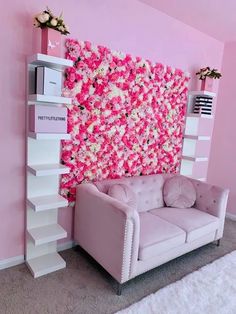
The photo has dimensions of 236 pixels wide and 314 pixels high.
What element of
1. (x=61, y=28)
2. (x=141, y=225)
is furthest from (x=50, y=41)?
(x=141, y=225)

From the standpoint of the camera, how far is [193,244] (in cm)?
248

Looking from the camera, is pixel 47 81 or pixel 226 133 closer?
pixel 47 81

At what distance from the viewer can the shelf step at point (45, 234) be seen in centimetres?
209

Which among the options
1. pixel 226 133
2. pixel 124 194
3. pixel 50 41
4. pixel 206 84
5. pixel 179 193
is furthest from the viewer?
pixel 226 133

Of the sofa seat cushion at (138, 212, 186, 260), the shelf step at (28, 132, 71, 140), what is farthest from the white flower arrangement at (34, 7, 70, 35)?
the sofa seat cushion at (138, 212, 186, 260)

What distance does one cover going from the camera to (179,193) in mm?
2961

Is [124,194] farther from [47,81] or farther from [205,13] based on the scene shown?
[205,13]

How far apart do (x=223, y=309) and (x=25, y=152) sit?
2.03 metres

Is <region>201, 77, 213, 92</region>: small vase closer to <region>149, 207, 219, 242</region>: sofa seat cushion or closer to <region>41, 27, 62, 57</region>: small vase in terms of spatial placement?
<region>149, 207, 219, 242</region>: sofa seat cushion

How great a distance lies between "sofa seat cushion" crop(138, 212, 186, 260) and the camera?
202 centimetres

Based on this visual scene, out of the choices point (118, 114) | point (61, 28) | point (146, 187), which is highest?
point (61, 28)

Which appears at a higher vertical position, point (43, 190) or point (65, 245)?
point (43, 190)

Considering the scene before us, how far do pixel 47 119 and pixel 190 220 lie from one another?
1719 mm

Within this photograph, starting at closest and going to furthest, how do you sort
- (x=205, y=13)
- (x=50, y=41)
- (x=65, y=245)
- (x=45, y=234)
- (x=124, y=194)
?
(x=50, y=41)
(x=45, y=234)
(x=124, y=194)
(x=65, y=245)
(x=205, y=13)
